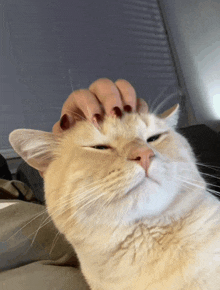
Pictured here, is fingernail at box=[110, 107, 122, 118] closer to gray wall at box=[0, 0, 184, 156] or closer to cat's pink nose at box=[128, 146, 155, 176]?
cat's pink nose at box=[128, 146, 155, 176]

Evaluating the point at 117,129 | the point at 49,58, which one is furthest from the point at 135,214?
the point at 49,58

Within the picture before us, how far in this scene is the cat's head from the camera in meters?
0.54

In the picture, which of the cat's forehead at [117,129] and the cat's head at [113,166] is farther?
the cat's forehead at [117,129]

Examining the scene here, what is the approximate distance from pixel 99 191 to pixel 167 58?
2.69 m

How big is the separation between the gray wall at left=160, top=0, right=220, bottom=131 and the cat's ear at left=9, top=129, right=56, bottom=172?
216cm

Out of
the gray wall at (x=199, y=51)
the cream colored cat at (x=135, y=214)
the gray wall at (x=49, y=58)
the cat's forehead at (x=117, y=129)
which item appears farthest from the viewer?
the gray wall at (x=199, y=51)

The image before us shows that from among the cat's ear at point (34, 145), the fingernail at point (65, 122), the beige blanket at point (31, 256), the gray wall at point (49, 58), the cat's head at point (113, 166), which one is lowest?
the beige blanket at point (31, 256)

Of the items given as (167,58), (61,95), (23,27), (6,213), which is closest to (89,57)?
(61,95)

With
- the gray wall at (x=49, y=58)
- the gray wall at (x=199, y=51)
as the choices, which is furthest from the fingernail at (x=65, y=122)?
the gray wall at (x=199, y=51)

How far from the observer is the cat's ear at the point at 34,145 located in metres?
0.69

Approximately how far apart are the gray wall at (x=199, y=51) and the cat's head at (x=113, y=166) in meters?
2.12

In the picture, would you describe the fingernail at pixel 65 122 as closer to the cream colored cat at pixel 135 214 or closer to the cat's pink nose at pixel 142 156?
the cream colored cat at pixel 135 214

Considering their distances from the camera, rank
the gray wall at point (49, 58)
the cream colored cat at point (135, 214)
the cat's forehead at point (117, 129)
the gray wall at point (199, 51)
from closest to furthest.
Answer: the cream colored cat at point (135, 214)
the cat's forehead at point (117, 129)
the gray wall at point (49, 58)
the gray wall at point (199, 51)

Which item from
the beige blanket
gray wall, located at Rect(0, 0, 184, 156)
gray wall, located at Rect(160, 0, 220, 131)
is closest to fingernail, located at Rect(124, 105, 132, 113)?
the beige blanket
